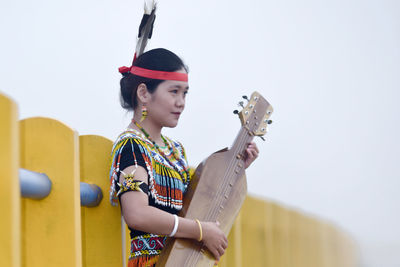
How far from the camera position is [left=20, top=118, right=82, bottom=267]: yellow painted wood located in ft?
Answer: 4.22

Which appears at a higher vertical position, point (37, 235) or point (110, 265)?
point (37, 235)

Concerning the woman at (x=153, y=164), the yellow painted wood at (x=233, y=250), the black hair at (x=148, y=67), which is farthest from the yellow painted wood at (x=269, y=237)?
the black hair at (x=148, y=67)

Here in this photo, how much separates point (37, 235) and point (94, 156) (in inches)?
21.8

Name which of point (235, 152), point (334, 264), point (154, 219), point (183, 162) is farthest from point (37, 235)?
point (334, 264)

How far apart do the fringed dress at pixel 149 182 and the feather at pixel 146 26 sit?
13.3 inches

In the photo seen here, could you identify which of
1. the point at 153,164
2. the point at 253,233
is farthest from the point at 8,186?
the point at 253,233

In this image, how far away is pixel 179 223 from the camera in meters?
1.78

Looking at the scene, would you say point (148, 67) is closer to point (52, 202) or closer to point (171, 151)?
point (171, 151)

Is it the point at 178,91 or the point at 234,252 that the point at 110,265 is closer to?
the point at 178,91

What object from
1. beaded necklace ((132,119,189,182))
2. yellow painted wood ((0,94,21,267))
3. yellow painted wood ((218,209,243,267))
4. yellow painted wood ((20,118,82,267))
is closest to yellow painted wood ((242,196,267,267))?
yellow painted wood ((218,209,243,267))

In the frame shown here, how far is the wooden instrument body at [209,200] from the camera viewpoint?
1.80 metres

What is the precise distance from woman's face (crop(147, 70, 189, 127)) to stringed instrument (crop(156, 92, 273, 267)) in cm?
20

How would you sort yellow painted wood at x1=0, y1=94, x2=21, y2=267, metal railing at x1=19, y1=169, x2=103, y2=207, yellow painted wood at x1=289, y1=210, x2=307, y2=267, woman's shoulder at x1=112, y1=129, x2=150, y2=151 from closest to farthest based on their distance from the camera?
yellow painted wood at x1=0, y1=94, x2=21, y2=267 < metal railing at x1=19, y1=169, x2=103, y2=207 < woman's shoulder at x1=112, y1=129, x2=150, y2=151 < yellow painted wood at x1=289, y1=210, x2=307, y2=267

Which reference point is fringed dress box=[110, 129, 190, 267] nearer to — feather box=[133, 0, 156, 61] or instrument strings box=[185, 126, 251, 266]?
instrument strings box=[185, 126, 251, 266]
